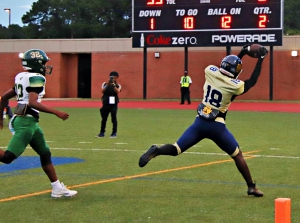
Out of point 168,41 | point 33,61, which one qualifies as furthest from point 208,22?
point 33,61

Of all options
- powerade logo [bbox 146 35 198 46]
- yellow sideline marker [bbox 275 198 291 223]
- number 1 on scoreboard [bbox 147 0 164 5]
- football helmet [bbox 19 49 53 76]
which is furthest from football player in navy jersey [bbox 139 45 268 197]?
powerade logo [bbox 146 35 198 46]

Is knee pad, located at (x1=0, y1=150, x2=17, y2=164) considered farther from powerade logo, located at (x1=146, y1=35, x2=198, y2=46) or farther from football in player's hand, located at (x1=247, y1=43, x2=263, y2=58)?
powerade logo, located at (x1=146, y1=35, x2=198, y2=46)

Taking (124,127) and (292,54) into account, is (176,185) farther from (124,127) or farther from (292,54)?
(292,54)

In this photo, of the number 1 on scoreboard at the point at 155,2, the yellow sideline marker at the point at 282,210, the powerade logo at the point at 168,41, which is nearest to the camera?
the yellow sideline marker at the point at 282,210

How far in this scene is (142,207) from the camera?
25.2ft

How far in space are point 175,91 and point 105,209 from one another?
122 ft

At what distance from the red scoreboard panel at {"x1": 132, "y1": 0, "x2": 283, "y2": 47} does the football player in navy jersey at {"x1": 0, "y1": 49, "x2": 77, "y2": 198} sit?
82.9ft

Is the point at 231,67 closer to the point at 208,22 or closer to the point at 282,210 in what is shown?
the point at 282,210

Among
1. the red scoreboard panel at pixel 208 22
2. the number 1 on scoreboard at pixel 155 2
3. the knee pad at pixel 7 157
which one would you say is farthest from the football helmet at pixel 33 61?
the number 1 on scoreboard at pixel 155 2

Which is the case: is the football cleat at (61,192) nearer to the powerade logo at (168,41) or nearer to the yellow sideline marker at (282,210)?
the yellow sideline marker at (282,210)

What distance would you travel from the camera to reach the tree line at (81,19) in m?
84.6

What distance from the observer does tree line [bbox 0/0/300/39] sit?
84.6 metres

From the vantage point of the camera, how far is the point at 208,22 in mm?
33188

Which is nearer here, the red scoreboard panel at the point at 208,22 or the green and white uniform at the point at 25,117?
the green and white uniform at the point at 25,117
